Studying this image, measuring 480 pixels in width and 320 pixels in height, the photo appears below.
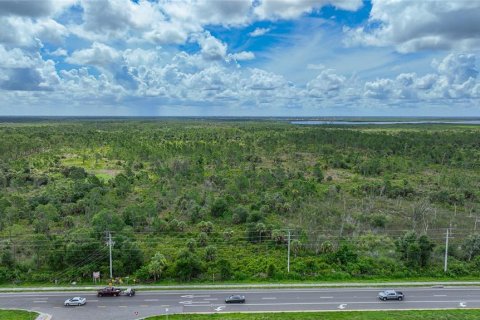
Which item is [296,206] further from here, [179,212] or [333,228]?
[179,212]

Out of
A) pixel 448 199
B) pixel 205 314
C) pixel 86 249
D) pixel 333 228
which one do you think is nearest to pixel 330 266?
pixel 333 228

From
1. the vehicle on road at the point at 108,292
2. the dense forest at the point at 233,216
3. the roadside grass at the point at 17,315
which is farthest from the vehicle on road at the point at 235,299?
the roadside grass at the point at 17,315

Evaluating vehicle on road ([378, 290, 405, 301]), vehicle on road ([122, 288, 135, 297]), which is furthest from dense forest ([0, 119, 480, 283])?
vehicle on road ([378, 290, 405, 301])

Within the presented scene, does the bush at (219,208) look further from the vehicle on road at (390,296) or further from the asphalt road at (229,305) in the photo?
the vehicle on road at (390,296)

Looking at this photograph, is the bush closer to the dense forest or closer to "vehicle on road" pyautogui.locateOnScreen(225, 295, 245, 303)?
the dense forest

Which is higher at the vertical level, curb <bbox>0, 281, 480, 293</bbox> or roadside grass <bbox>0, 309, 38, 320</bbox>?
roadside grass <bbox>0, 309, 38, 320</bbox>

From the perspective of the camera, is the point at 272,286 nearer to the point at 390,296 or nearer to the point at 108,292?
the point at 390,296

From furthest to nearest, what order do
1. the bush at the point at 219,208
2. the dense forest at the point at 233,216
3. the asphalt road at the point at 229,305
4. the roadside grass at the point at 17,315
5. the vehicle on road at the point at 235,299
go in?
the bush at the point at 219,208
the dense forest at the point at 233,216
the vehicle on road at the point at 235,299
the asphalt road at the point at 229,305
the roadside grass at the point at 17,315
